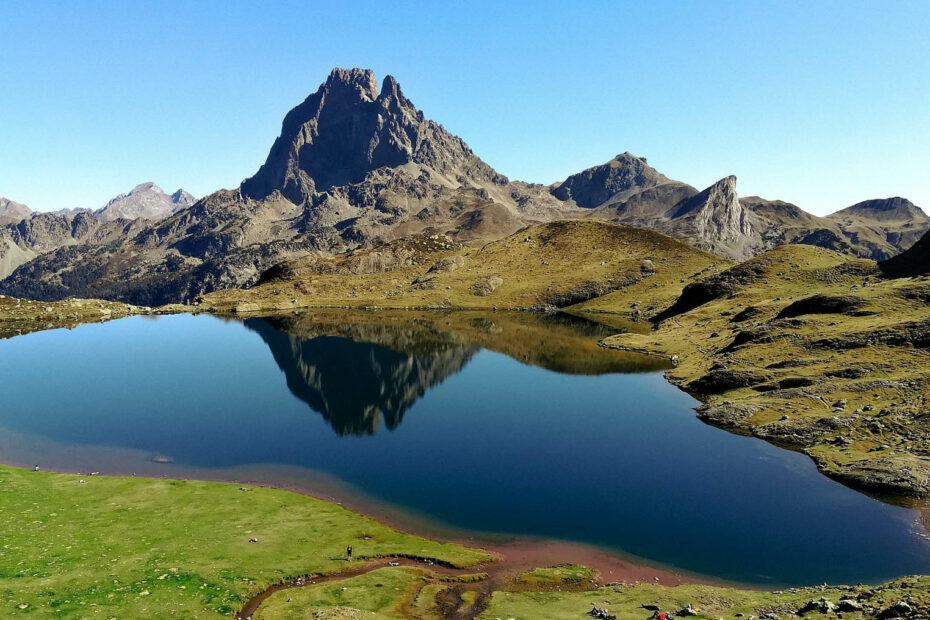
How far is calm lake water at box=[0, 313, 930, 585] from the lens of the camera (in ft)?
153

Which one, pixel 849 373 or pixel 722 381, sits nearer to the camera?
pixel 849 373

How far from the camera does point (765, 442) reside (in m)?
69.7

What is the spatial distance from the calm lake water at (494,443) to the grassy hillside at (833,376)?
4.98 meters

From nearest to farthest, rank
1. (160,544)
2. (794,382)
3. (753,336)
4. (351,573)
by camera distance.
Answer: (351,573) → (160,544) → (794,382) → (753,336)

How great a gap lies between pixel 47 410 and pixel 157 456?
3873 centimetres

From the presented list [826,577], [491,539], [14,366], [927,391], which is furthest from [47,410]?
[927,391]

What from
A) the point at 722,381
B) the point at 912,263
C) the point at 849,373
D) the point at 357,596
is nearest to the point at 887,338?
the point at 849,373

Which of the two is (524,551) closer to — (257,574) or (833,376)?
(257,574)

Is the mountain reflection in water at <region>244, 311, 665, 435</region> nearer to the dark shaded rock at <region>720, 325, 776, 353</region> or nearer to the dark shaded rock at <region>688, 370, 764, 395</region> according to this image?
the dark shaded rock at <region>720, 325, 776, 353</region>

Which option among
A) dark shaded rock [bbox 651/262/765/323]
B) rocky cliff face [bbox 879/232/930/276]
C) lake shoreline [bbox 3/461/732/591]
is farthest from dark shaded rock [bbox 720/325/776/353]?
lake shoreline [bbox 3/461/732/591]

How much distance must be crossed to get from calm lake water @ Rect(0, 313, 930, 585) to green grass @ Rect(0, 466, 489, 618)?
839 centimetres

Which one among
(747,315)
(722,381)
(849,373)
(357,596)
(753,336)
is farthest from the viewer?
(747,315)

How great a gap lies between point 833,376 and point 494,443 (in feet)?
188

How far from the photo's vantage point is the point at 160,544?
131ft
